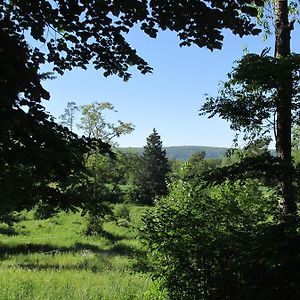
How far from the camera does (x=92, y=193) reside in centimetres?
383

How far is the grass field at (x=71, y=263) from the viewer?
33.1 feet

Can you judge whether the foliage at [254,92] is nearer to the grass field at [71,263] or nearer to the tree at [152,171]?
the grass field at [71,263]

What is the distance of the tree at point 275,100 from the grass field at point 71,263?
9.71 ft

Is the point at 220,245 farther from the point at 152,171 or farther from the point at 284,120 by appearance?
the point at 152,171

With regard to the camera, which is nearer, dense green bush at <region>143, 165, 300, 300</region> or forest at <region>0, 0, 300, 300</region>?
forest at <region>0, 0, 300, 300</region>

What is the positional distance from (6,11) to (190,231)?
4506 millimetres

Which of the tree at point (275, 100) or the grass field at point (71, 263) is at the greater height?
the tree at point (275, 100)

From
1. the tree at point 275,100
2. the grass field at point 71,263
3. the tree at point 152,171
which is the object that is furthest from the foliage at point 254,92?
the tree at point 152,171

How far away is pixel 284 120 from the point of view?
6.42 m

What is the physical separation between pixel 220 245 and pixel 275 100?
2.33 m

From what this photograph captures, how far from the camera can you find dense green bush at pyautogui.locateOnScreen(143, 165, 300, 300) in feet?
16.4

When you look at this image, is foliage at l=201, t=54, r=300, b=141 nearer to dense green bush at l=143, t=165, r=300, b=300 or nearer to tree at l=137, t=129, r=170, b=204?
dense green bush at l=143, t=165, r=300, b=300

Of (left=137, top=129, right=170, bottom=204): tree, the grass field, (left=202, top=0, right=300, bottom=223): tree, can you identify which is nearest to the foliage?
(left=202, top=0, right=300, bottom=223): tree

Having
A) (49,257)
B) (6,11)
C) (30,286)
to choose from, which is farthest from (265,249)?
(49,257)
